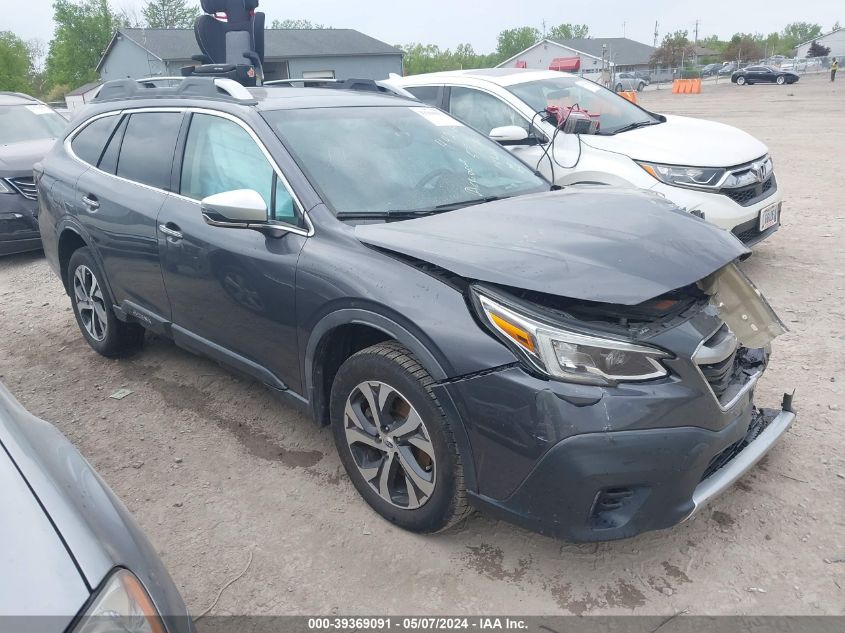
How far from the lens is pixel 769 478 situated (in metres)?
3.02

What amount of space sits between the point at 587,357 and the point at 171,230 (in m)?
2.40

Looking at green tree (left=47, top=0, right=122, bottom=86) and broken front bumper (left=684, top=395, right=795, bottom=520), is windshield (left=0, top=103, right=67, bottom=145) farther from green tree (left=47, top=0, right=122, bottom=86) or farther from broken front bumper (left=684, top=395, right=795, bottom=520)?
green tree (left=47, top=0, right=122, bottom=86)

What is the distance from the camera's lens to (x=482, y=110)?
6.52 metres

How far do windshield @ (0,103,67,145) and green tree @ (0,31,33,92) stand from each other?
190 ft

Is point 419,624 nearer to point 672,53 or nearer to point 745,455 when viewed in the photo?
point 745,455

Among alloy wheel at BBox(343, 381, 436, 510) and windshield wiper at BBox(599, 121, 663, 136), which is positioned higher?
windshield wiper at BBox(599, 121, 663, 136)

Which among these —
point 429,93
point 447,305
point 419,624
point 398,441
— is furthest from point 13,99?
point 419,624

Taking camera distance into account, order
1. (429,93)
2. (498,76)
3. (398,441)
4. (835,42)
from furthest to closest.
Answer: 1. (835,42)
2. (429,93)
3. (498,76)
4. (398,441)

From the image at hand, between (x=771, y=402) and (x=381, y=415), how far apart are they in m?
2.23

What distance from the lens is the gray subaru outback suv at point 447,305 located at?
2250mm

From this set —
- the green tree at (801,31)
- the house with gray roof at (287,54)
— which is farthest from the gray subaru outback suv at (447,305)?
the green tree at (801,31)

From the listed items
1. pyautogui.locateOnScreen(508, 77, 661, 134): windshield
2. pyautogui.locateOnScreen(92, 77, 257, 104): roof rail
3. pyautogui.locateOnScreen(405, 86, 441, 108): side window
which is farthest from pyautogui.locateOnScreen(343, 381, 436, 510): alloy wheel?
pyautogui.locateOnScreen(405, 86, 441, 108): side window

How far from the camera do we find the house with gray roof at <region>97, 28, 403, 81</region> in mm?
43031

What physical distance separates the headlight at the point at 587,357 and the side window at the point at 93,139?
11.2ft
